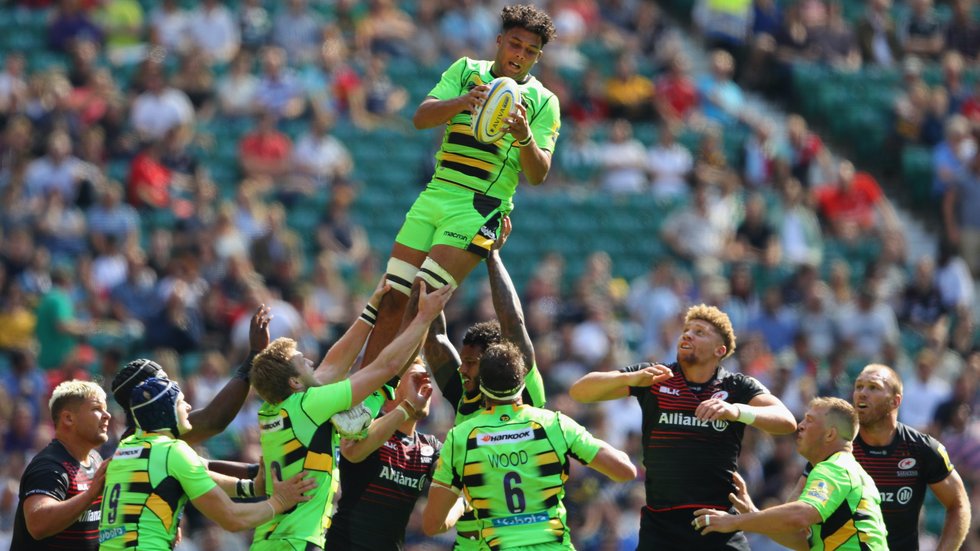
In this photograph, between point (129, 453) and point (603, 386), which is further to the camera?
point (603, 386)

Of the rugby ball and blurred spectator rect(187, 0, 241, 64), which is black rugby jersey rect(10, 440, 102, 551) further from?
blurred spectator rect(187, 0, 241, 64)

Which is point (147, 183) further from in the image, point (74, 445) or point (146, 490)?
point (146, 490)

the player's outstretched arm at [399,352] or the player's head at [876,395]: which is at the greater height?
the player's head at [876,395]

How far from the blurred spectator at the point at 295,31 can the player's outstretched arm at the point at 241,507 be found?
42.9 ft

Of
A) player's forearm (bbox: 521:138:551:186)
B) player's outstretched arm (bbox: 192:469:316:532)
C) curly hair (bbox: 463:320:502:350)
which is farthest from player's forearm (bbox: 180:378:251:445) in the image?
player's forearm (bbox: 521:138:551:186)

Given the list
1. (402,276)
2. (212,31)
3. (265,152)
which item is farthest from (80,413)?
(212,31)

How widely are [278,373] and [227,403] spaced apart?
1206mm

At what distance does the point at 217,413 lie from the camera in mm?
10633

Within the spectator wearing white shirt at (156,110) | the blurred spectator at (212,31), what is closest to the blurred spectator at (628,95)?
the blurred spectator at (212,31)

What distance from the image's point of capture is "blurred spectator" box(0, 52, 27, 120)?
64.8 feet

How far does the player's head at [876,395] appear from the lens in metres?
10.7

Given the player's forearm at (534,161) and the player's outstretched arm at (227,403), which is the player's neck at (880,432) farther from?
the player's outstretched arm at (227,403)

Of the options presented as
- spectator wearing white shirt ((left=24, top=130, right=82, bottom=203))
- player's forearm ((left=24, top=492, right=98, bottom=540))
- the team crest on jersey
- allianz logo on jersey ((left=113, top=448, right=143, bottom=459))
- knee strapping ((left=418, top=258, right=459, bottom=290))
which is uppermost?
knee strapping ((left=418, top=258, right=459, bottom=290))

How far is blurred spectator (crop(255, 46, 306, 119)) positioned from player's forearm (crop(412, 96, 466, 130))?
10.3m
